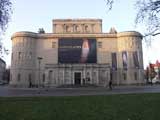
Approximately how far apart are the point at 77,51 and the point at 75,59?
2.87 meters

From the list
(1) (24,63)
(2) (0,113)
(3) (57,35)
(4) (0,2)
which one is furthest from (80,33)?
(2) (0,113)

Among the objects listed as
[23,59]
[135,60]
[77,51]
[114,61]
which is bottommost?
[114,61]

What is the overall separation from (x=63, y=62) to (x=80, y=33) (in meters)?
12.8

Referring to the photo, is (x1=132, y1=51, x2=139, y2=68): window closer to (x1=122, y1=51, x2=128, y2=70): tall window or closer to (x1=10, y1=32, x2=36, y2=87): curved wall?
(x1=122, y1=51, x2=128, y2=70): tall window

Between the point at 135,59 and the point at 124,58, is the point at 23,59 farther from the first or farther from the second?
the point at 135,59

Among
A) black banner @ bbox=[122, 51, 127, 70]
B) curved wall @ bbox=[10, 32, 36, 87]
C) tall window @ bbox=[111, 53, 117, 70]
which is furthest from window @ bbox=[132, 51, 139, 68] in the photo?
curved wall @ bbox=[10, 32, 36, 87]

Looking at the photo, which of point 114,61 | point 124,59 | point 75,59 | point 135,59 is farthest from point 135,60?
point 75,59

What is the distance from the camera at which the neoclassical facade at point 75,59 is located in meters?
89.3

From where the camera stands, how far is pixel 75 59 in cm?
9006

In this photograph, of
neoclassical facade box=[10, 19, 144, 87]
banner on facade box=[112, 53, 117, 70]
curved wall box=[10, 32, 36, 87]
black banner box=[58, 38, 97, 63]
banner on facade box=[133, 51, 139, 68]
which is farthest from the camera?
banner on facade box=[112, 53, 117, 70]

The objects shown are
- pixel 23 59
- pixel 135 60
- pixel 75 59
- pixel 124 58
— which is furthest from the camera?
pixel 124 58

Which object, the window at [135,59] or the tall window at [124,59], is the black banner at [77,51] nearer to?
the tall window at [124,59]

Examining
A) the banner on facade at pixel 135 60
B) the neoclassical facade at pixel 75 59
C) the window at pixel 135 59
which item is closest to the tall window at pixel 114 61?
the neoclassical facade at pixel 75 59

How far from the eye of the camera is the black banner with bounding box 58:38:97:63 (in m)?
90.3
